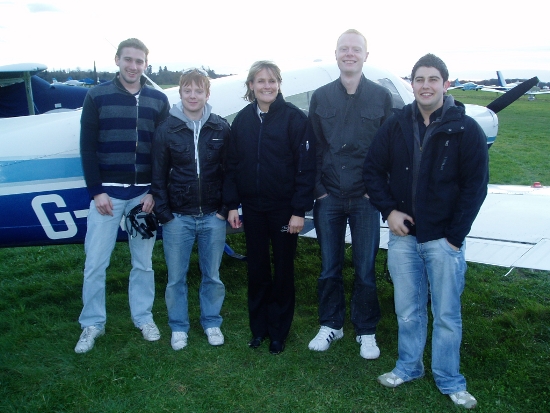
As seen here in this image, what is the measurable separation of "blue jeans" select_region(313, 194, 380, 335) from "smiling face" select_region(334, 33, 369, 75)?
78cm

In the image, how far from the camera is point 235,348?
11.7 ft

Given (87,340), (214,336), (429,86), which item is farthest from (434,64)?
(87,340)

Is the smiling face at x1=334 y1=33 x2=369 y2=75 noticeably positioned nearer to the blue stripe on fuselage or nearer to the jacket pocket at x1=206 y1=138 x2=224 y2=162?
the jacket pocket at x1=206 y1=138 x2=224 y2=162

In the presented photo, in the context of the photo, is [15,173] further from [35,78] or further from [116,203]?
[35,78]

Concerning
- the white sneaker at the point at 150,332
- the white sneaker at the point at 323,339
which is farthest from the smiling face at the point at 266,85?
the white sneaker at the point at 150,332

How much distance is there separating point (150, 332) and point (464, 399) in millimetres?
2132

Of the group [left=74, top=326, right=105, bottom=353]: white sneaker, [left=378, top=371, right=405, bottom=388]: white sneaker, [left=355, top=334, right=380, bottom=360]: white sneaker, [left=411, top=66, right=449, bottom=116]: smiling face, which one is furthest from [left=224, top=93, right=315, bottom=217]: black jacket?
[left=74, top=326, right=105, bottom=353]: white sneaker

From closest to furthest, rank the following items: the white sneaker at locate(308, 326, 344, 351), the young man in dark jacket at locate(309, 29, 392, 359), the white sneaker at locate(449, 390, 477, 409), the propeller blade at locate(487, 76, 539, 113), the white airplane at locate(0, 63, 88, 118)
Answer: the white sneaker at locate(449, 390, 477, 409), the young man in dark jacket at locate(309, 29, 392, 359), the white sneaker at locate(308, 326, 344, 351), the propeller blade at locate(487, 76, 539, 113), the white airplane at locate(0, 63, 88, 118)

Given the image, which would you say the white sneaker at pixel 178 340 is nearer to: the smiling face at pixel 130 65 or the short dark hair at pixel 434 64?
the smiling face at pixel 130 65

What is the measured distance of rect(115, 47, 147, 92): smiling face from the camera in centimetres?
323

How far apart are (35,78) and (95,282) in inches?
234

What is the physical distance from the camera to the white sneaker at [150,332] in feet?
12.0

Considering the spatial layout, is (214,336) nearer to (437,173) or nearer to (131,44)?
(437,173)

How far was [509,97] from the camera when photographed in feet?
18.9
